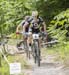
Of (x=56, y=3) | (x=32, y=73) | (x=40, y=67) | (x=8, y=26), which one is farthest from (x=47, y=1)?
(x=32, y=73)

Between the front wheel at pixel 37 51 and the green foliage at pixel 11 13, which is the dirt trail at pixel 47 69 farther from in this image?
the green foliage at pixel 11 13

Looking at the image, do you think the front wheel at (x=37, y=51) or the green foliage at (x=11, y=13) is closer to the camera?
the front wheel at (x=37, y=51)

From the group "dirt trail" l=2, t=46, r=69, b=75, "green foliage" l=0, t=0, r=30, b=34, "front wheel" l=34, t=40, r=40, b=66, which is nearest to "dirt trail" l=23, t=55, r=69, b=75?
"dirt trail" l=2, t=46, r=69, b=75

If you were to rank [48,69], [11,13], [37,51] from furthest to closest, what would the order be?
[11,13] → [37,51] → [48,69]

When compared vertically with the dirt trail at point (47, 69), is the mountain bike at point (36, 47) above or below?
above

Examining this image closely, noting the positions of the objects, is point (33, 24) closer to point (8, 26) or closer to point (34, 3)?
point (34, 3)

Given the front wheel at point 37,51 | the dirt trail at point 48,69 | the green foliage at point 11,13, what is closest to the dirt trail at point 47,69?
the dirt trail at point 48,69

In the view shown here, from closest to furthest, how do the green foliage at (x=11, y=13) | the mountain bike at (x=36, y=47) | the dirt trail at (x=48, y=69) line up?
1. the dirt trail at (x=48, y=69)
2. the mountain bike at (x=36, y=47)
3. the green foliage at (x=11, y=13)

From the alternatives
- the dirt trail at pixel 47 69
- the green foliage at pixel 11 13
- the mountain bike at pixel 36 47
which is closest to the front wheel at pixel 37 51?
the mountain bike at pixel 36 47

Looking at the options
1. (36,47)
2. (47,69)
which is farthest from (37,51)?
(47,69)

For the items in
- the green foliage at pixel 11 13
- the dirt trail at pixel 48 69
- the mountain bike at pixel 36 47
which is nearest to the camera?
the dirt trail at pixel 48 69

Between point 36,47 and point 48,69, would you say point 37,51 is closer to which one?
point 36,47

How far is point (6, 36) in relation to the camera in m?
18.1

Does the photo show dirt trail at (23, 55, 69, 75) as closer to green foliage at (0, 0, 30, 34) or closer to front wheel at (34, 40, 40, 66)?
front wheel at (34, 40, 40, 66)
